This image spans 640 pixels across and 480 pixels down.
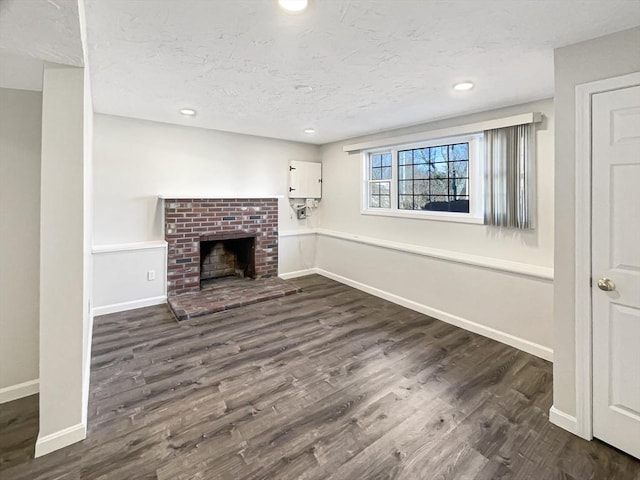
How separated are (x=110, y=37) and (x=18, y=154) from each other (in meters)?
1.10

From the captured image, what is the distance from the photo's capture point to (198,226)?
4.45m

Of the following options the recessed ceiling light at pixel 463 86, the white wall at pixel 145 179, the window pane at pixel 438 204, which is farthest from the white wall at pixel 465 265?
the white wall at pixel 145 179

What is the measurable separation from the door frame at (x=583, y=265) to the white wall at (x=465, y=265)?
0.99 metres

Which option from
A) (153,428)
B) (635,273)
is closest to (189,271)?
(153,428)

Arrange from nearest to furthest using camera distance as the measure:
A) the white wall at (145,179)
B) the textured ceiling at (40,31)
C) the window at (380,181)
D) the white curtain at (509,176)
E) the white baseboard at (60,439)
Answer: the textured ceiling at (40,31)
the white baseboard at (60,439)
the white curtain at (509,176)
the white wall at (145,179)
the window at (380,181)

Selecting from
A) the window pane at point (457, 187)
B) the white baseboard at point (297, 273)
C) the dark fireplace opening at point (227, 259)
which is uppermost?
the window pane at point (457, 187)

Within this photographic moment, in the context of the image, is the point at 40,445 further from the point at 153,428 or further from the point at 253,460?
the point at 253,460

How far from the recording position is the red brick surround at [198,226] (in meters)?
4.26

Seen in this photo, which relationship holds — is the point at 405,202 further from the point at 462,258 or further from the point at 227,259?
the point at 227,259

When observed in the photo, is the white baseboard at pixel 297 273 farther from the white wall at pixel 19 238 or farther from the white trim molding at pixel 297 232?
the white wall at pixel 19 238

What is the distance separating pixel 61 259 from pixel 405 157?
160 inches

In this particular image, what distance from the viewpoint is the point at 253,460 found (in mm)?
1743

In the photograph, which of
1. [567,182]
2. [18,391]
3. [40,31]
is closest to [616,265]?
[567,182]

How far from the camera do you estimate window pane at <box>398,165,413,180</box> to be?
446cm
